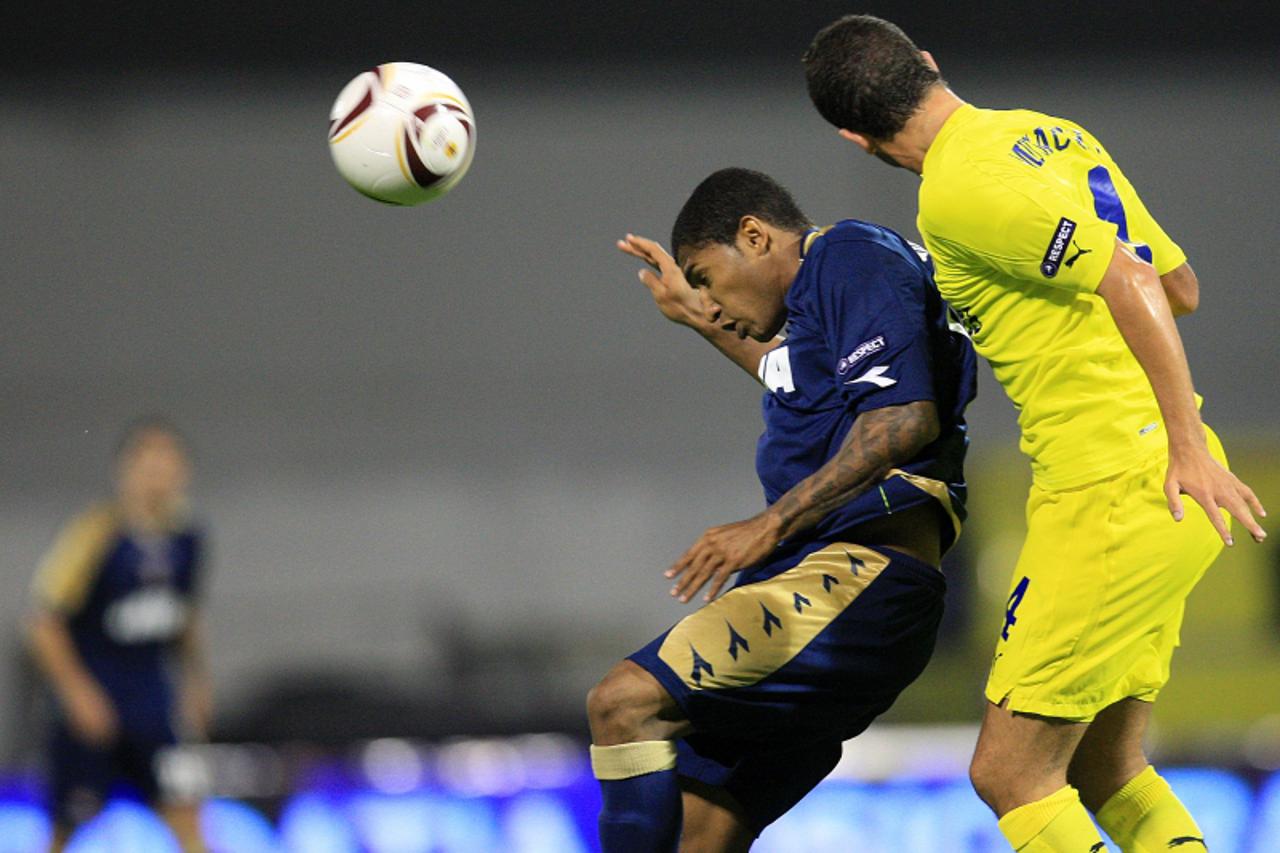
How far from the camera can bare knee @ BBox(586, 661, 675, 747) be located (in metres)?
3.24

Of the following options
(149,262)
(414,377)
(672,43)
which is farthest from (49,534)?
(672,43)

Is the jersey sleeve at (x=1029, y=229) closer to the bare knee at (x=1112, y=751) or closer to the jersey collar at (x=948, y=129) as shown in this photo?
the jersey collar at (x=948, y=129)

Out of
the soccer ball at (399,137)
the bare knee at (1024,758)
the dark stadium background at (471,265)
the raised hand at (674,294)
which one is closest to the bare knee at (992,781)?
the bare knee at (1024,758)

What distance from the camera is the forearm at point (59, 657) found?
21.7 feet

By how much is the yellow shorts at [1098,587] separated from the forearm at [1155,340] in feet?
0.77

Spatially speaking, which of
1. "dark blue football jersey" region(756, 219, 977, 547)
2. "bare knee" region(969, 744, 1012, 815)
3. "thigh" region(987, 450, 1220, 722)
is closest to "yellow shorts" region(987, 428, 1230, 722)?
"thigh" region(987, 450, 1220, 722)

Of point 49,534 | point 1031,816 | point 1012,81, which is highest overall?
point 1012,81

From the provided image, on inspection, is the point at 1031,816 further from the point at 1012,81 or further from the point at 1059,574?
the point at 1012,81

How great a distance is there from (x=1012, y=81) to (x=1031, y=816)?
7.95 meters

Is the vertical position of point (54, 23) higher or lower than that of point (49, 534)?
higher

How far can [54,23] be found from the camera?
1045cm

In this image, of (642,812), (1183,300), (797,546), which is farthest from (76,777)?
(1183,300)

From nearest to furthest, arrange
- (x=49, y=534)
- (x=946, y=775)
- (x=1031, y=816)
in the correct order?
1. (x=1031, y=816)
2. (x=946, y=775)
3. (x=49, y=534)

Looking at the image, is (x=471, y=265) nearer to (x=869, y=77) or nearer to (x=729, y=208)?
(x=729, y=208)
